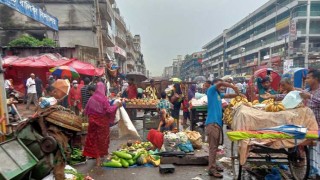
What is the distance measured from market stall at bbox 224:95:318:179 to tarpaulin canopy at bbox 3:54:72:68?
1409 centimetres

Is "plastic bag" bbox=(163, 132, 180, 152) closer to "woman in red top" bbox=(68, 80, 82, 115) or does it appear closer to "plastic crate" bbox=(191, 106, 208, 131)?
"plastic crate" bbox=(191, 106, 208, 131)

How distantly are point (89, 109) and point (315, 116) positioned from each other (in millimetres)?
4568

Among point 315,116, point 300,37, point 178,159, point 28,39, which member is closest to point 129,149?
point 178,159

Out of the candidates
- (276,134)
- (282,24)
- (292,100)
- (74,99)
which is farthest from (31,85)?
(282,24)

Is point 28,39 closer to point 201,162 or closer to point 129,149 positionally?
point 129,149

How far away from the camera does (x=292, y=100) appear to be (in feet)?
17.3

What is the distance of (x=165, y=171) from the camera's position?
5.81 metres

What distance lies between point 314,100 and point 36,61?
53.4ft

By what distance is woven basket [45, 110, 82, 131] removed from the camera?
14.4ft

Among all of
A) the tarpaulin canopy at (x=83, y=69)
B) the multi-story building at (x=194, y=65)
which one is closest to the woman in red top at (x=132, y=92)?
the tarpaulin canopy at (x=83, y=69)

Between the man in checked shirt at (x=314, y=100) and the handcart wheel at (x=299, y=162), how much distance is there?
17cm

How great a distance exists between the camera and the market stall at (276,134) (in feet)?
14.5

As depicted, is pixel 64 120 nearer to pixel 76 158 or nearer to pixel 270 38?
pixel 76 158

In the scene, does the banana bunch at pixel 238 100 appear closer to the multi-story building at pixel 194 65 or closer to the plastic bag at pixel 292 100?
the plastic bag at pixel 292 100
